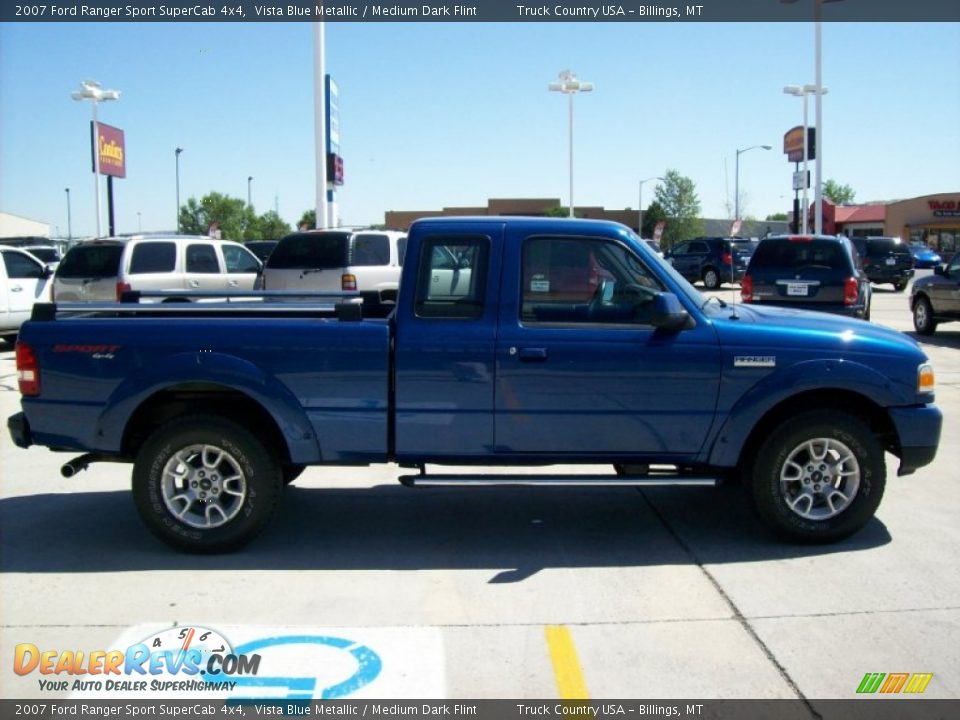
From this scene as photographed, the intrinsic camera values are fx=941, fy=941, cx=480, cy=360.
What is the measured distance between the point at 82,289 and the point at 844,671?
13051 millimetres

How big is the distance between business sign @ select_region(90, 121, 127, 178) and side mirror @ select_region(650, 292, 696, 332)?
114ft

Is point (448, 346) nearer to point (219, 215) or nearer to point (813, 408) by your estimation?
point (813, 408)

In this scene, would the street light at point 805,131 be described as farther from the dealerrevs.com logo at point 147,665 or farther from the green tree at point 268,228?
the green tree at point 268,228

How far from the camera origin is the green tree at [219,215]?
77.9 metres

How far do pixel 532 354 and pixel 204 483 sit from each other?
2.06 metres

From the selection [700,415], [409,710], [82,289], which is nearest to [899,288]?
[82,289]

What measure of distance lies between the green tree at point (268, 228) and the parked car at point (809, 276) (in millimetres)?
66759

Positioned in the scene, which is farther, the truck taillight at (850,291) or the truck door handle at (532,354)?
the truck taillight at (850,291)

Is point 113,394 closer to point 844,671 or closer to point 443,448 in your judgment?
point 443,448

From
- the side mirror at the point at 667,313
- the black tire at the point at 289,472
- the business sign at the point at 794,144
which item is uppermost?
the business sign at the point at 794,144

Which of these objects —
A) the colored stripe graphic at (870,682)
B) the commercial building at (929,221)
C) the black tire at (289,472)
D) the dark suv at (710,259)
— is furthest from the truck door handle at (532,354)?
the commercial building at (929,221)

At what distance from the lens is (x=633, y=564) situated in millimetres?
5453

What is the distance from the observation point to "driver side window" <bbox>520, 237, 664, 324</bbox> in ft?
18.2

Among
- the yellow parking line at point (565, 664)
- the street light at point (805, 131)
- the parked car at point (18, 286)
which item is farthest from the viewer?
the street light at point (805, 131)
